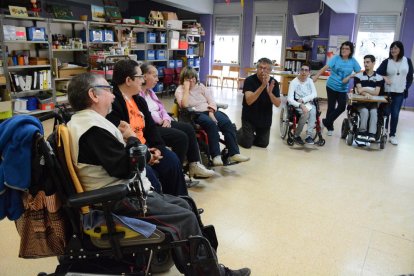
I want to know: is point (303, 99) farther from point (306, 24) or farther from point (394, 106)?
point (306, 24)

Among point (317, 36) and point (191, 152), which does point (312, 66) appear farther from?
point (191, 152)

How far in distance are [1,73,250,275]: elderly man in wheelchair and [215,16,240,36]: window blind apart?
9.01 meters

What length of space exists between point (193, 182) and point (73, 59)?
4.86m

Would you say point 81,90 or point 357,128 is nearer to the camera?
point 81,90

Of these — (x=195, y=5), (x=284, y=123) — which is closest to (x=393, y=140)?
(x=284, y=123)

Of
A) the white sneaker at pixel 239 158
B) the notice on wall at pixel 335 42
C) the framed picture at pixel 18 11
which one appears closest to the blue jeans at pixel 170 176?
the white sneaker at pixel 239 158

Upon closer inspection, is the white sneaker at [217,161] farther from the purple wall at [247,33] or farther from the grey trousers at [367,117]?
the purple wall at [247,33]

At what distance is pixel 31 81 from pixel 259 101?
4.02 metres


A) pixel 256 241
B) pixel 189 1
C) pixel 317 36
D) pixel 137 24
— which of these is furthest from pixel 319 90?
pixel 256 241

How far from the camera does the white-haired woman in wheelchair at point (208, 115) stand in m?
3.40

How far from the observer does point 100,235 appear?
4.90 feet

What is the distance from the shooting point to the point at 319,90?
8.19m

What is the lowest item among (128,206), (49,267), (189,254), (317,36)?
(49,267)

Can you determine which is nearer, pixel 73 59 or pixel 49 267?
pixel 49 267
